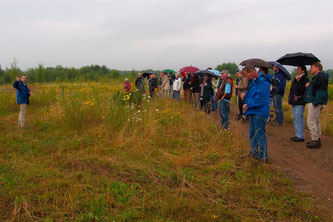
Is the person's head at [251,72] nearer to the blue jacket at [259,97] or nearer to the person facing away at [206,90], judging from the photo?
the blue jacket at [259,97]

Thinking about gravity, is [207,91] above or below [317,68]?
below

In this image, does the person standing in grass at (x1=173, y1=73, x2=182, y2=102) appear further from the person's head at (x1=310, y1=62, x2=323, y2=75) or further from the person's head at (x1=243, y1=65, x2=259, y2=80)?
the person's head at (x1=243, y1=65, x2=259, y2=80)

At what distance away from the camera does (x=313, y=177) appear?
361cm

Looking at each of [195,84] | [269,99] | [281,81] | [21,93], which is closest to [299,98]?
[281,81]

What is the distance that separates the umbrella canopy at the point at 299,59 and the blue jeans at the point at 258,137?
2.51m

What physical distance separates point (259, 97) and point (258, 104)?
0.13m

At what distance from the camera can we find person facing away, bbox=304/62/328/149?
457 centimetres

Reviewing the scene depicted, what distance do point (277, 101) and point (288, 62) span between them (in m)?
1.44

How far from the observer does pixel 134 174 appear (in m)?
3.63

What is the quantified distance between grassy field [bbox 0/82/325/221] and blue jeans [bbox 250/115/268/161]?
28cm

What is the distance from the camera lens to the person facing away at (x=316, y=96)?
15.0 feet

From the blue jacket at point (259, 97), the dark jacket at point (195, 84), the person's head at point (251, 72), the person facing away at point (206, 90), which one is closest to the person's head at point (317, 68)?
the blue jacket at point (259, 97)

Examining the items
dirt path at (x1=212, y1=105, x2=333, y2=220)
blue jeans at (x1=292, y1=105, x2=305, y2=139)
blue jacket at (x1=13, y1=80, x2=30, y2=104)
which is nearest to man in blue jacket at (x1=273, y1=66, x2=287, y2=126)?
dirt path at (x1=212, y1=105, x2=333, y2=220)

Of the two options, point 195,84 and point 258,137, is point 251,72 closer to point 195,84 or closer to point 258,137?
point 258,137
